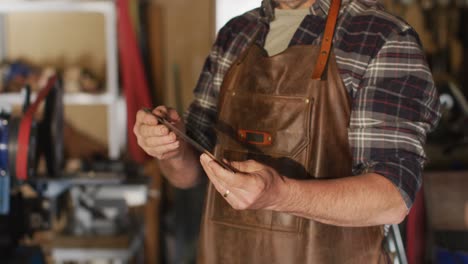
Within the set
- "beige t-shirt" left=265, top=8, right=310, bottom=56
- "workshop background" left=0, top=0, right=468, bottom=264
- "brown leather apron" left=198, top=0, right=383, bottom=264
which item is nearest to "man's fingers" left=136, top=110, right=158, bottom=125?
"brown leather apron" left=198, top=0, right=383, bottom=264

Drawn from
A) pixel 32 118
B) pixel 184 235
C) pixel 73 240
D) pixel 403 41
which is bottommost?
pixel 184 235

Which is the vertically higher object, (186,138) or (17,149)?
(186,138)

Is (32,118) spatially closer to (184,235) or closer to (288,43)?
(288,43)

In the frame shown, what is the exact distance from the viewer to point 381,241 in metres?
1.17

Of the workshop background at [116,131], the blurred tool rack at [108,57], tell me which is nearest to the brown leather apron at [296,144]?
the workshop background at [116,131]

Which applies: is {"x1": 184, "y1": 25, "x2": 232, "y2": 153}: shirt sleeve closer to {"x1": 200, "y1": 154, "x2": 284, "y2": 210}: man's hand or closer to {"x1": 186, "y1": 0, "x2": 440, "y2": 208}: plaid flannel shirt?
{"x1": 186, "y1": 0, "x2": 440, "y2": 208}: plaid flannel shirt

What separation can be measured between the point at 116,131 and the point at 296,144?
193 centimetres

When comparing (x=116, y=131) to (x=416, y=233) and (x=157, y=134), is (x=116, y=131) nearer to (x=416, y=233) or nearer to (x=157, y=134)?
(x=416, y=233)

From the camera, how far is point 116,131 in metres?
2.91

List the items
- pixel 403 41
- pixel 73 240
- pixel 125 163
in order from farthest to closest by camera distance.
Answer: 1. pixel 125 163
2. pixel 73 240
3. pixel 403 41

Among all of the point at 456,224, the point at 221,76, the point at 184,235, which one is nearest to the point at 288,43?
the point at 221,76

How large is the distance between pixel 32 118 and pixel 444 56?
100 inches

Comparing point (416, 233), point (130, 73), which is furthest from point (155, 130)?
point (130, 73)

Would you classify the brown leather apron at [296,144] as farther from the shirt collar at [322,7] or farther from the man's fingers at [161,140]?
the man's fingers at [161,140]
